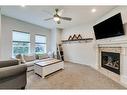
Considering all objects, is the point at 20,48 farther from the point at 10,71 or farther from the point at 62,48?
the point at 10,71

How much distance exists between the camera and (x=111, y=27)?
3.23 metres

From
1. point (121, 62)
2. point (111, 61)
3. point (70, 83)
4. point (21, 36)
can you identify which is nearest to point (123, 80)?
point (121, 62)

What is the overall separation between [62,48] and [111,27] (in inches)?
176

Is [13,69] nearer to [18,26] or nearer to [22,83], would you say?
[22,83]

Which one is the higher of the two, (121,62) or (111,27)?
(111,27)

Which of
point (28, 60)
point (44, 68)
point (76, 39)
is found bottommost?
point (44, 68)

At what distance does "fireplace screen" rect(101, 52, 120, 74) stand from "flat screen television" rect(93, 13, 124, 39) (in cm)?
74

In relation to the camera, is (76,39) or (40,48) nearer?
(76,39)

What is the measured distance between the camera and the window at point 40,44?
6149 mm

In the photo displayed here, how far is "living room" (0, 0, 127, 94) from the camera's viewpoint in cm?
281

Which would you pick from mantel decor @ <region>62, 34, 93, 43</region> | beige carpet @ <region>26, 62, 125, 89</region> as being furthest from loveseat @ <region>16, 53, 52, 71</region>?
mantel decor @ <region>62, 34, 93, 43</region>

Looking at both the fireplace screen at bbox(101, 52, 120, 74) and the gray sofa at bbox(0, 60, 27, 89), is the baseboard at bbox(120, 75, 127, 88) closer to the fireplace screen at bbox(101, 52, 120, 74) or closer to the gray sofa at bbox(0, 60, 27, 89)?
the fireplace screen at bbox(101, 52, 120, 74)
